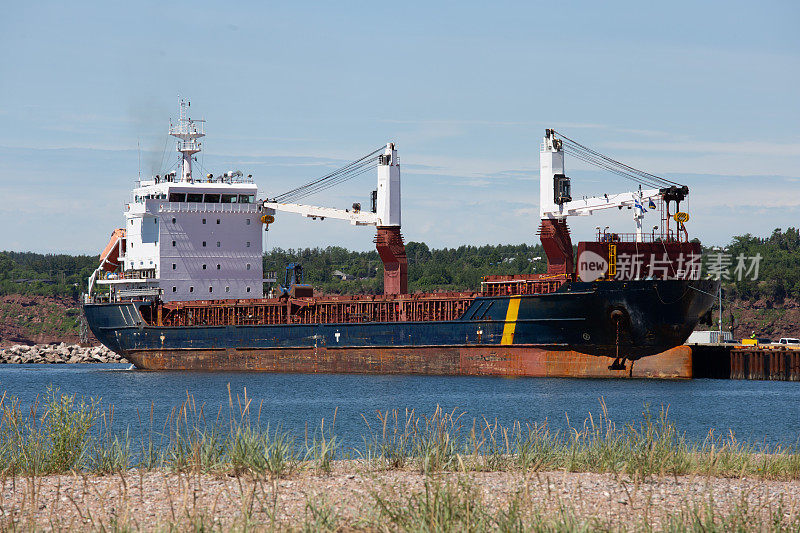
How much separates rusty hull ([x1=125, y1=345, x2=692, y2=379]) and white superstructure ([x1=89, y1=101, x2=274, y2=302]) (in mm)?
3509

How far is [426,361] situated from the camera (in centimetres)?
3697

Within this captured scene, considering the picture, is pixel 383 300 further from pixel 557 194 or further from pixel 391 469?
pixel 391 469

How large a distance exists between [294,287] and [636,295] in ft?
50.2

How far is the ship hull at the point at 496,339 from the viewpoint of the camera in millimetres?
32875

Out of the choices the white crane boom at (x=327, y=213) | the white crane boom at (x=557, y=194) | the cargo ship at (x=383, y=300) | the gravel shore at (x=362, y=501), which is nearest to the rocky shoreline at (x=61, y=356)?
the cargo ship at (x=383, y=300)

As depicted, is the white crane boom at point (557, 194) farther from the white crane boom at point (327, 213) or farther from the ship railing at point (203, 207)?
the ship railing at point (203, 207)

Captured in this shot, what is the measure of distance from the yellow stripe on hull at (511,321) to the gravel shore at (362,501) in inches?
862

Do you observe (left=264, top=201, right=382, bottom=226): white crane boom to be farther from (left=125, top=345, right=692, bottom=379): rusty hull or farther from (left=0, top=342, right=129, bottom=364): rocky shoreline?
(left=0, top=342, right=129, bottom=364): rocky shoreline

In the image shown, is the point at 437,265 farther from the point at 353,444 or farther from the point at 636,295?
the point at 353,444

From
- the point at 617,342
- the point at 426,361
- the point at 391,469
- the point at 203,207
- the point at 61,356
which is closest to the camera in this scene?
the point at 391,469

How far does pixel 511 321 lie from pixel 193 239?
54.7 ft

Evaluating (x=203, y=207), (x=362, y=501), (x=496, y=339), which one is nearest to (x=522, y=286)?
(x=496, y=339)

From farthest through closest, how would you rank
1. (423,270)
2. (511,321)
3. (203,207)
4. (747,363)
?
(423,270), (203,207), (747,363), (511,321)

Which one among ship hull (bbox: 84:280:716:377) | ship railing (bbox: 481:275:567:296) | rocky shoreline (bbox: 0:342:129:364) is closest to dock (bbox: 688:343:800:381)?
ship hull (bbox: 84:280:716:377)
